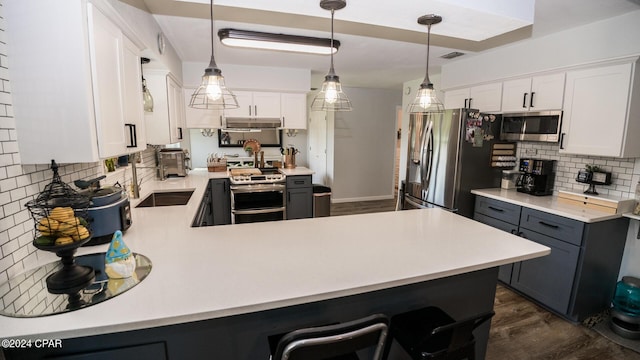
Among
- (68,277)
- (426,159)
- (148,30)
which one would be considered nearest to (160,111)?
(148,30)

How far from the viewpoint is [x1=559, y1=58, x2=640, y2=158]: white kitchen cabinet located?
2258 millimetres

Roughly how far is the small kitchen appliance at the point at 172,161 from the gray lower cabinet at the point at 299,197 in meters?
1.33

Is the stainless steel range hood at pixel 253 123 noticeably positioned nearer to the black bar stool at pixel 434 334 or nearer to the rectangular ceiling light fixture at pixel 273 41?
the rectangular ceiling light fixture at pixel 273 41

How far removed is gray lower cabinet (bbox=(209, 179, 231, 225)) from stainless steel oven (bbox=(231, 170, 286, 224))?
131 mm

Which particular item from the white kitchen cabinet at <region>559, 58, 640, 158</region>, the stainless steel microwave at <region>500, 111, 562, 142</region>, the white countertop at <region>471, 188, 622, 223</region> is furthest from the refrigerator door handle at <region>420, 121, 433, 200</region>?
the white kitchen cabinet at <region>559, 58, 640, 158</region>

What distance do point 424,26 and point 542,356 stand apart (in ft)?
7.83

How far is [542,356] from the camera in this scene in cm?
206

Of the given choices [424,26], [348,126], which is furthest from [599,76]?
[348,126]

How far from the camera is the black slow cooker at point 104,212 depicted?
1471mm

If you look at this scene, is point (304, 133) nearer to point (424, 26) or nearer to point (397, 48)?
point (397, 48)

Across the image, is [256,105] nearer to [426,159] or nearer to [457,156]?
[426,159]

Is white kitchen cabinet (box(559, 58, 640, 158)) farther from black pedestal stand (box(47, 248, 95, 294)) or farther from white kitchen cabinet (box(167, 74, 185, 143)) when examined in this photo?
white kitchen cabinet (box(167, 74, 185, 143))

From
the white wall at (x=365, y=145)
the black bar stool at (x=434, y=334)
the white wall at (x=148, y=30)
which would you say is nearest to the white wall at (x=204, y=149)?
the white wall at (x=365, y=145)

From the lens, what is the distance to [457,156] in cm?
313
